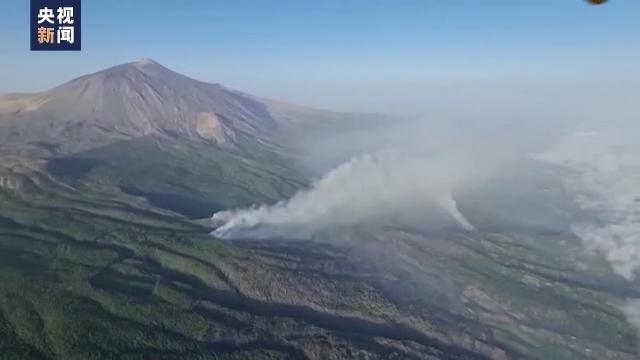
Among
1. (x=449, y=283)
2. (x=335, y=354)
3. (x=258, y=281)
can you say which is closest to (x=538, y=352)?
(x=449, y=283)

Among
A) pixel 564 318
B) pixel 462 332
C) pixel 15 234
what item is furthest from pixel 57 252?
pixel 564 318

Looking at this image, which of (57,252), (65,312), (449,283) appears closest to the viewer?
(65,312)

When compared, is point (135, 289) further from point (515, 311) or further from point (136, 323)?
point (515, 311)

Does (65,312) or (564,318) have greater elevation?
(65,312)

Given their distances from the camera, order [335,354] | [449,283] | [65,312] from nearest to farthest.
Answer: [335,354], [65,312], [449,283]

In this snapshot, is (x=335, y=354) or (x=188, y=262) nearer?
(x=335, y=354)

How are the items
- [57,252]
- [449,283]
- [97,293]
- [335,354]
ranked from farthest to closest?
[449,283] < [57,252] < [97,293] < [335,354]

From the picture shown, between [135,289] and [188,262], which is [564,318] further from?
[135,289]

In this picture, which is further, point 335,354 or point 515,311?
point 515,311

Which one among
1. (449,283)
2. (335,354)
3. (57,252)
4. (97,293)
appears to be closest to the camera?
(335,354)
